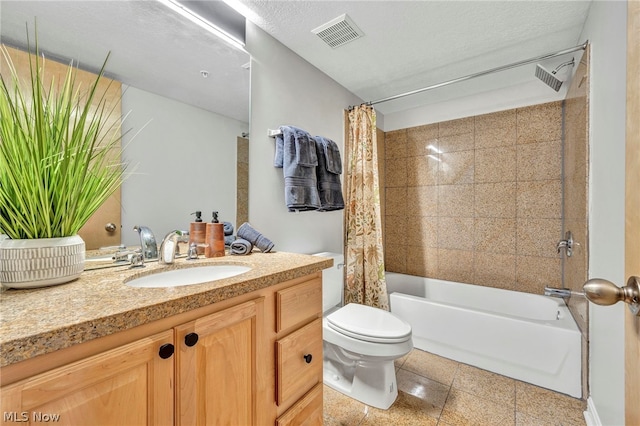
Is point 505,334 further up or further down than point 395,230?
further down

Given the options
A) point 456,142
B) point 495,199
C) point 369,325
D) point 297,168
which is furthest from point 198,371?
point 456,142

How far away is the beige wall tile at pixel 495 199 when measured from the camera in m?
2.36

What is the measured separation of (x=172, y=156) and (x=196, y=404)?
3.17ft

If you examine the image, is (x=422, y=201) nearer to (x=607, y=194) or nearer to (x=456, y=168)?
(x=456, y=168)

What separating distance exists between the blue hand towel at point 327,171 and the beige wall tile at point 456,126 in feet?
4.68

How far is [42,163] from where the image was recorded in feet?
2.20

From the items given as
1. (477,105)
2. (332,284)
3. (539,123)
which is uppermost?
(477,105)

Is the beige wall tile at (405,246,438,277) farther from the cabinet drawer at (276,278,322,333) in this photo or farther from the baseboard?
the cabinet drawer at (276,278,322,333)

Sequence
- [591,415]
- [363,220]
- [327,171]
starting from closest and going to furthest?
1. [591,415]
2. [327,171]
3. [363,220]

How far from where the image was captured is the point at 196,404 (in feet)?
2.17

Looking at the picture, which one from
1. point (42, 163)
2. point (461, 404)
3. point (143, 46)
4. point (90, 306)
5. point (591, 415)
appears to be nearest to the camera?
point (90, 306)

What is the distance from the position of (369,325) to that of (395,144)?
2158 mm

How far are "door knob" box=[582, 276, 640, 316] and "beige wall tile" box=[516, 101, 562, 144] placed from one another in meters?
2.39

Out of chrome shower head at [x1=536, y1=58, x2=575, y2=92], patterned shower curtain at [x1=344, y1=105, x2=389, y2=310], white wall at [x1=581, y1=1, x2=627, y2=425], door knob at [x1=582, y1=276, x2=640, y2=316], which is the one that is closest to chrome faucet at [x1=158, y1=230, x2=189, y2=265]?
door knob at [x1=582, y1=276, x2=640, y2=316]
